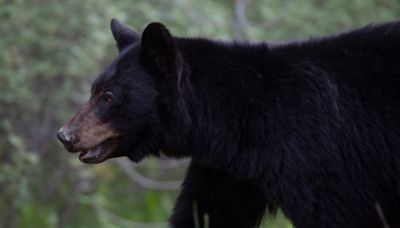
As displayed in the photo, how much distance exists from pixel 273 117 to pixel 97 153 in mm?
921

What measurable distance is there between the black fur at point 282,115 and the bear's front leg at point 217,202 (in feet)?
0.05

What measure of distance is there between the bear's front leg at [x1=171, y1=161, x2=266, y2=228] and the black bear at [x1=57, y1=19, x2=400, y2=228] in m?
0.03

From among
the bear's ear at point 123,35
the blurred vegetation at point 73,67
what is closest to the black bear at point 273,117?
the bear's ear at point 123,35

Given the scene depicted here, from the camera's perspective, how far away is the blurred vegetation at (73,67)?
8211 mm

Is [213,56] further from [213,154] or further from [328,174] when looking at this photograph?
[328,174]

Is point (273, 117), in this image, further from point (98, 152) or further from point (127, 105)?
point (98, 152)

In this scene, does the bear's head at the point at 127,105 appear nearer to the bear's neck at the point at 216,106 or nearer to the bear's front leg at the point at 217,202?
the bear's neck at the point at 216,106

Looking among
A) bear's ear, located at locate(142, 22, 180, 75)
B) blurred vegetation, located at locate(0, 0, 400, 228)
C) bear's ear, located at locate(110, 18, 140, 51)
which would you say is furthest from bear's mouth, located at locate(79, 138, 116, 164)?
blurred vegetation, located at locate(0, 0, 400, 228)

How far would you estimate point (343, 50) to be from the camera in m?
5.00

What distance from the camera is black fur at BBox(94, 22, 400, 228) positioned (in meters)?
4.75

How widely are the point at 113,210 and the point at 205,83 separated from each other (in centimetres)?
622

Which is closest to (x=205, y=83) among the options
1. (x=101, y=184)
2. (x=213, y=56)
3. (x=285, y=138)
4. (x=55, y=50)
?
(x=213, y=56)

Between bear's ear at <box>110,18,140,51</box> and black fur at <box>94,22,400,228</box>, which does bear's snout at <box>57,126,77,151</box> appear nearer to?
black fur at <box>94,22,400,228</box>

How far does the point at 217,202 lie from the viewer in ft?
17.0
